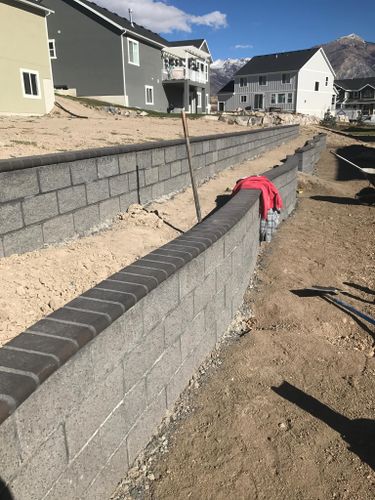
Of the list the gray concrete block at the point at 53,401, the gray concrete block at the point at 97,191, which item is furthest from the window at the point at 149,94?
the gray concrete block at the point at 53,401

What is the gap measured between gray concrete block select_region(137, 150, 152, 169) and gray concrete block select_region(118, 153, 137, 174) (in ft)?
0.44

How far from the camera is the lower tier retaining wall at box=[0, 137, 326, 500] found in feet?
5.59

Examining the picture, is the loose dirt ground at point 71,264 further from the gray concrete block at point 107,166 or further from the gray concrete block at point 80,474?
the gray concrete block at point 80,474

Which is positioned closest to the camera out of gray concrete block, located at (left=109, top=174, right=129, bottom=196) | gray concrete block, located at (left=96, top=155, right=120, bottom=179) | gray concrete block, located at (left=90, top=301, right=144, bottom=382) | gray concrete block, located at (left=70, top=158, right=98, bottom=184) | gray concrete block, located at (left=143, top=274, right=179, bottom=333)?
gray concrete block, located at (left=90, top=301, right=144, bottom=382)

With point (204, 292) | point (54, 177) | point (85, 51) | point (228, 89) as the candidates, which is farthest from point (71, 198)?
point (228, 89)

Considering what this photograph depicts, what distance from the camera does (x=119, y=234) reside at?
5.42 metres

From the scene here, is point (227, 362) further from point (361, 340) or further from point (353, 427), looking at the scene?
point (361, 340)

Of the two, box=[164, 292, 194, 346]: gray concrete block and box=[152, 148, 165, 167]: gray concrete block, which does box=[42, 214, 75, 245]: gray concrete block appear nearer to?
box=[164, 292, 194, 346]: gray concrete block

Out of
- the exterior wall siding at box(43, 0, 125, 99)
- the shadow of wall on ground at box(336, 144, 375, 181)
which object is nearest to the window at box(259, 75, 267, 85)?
the exterior wall siding at box(43, 0, 125, 99)

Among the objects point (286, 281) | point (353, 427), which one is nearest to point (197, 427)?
point (353, 427)

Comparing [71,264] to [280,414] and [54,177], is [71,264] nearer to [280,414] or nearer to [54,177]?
[54,177]

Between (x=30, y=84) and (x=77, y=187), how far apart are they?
1640 centimetres

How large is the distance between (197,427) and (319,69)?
62.5m

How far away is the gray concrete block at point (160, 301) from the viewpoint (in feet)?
8.69
